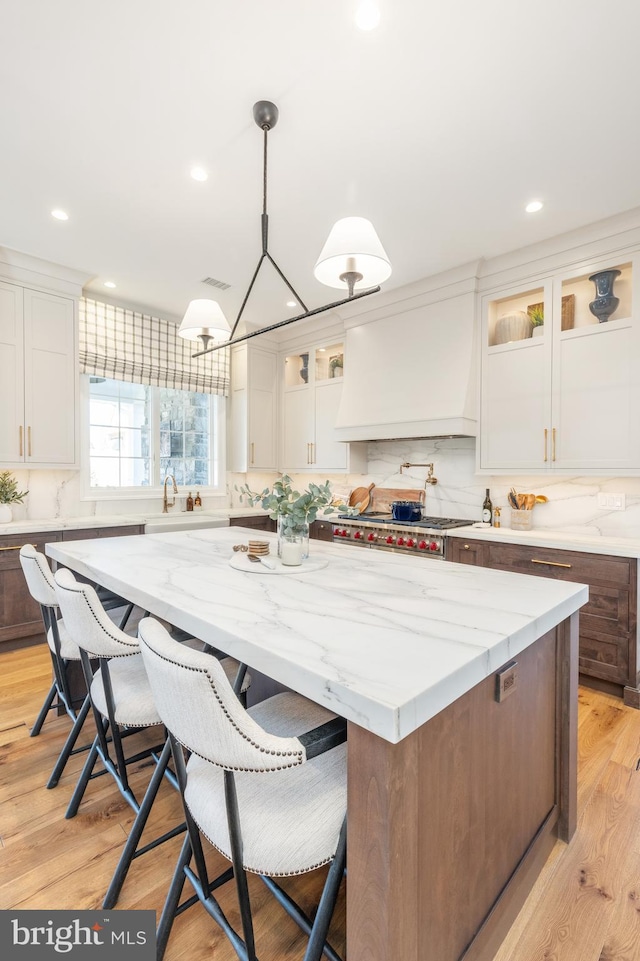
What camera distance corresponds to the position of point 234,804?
0.89 meters

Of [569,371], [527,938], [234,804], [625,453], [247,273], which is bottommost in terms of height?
[527,938]

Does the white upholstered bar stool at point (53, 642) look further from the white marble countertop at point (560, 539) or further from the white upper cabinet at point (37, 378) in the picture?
the white marble countertop at point (560, 539)

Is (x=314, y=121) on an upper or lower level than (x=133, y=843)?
upper

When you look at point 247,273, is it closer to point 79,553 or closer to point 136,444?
point 136,444

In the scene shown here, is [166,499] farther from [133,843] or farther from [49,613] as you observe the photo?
Result: [133,843]

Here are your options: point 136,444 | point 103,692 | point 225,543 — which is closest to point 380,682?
point 103,692

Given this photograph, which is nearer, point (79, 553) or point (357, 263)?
point (357, 263)

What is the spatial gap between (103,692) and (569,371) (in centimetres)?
312

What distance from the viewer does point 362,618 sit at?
1.25 metres

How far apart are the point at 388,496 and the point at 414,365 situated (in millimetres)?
1268

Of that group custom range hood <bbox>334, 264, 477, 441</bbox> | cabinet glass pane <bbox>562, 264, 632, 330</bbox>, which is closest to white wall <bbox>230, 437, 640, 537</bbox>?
custom range hood <bbox>334, 264, 477, 441</bbox>

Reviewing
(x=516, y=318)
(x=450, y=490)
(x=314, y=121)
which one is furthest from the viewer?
(x=450, y=490)

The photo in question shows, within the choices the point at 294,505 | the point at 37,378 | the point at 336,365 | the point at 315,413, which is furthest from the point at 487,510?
the point at 37,378

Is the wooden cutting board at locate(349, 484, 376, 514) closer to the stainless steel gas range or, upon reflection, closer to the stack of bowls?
the stainless steel gas range
